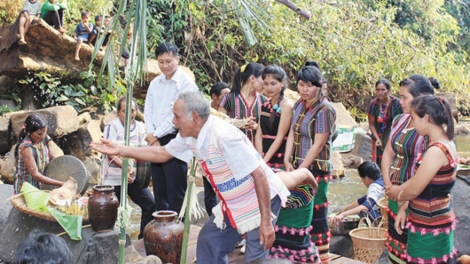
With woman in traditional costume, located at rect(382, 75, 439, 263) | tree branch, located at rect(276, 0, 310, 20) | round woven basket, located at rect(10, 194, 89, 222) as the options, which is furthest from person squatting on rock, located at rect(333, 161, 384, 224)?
tree branch, located at rect(276, 0, 310, 20)

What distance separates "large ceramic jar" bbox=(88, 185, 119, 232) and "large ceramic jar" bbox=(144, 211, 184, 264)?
1.26 ft

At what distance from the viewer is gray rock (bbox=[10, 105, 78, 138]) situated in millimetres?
9133

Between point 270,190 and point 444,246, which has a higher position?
point 270,190

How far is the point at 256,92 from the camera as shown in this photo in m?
5.48

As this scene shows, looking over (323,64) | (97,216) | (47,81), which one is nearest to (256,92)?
(97,216)

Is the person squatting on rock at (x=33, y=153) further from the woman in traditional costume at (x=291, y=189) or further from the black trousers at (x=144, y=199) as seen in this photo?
the woman in traditional costume at (x=291, y=189)

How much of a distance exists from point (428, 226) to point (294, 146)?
131 cm

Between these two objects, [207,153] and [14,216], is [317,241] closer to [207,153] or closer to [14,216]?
[207,153]

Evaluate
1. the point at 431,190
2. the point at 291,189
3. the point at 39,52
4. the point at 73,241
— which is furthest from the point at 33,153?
the point at 39,52

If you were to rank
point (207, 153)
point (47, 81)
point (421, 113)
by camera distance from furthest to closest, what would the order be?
point (47, 81) → point (421, 113) → point (207, 153)

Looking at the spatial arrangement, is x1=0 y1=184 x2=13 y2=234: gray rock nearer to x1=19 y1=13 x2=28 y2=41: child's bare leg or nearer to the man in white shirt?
the man in white shirt

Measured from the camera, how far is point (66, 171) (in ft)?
19.2

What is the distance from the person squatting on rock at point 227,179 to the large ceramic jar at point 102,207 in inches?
31.5

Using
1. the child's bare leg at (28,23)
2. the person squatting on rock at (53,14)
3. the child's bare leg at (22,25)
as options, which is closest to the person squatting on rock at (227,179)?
the child's bare leg at (22,25)
